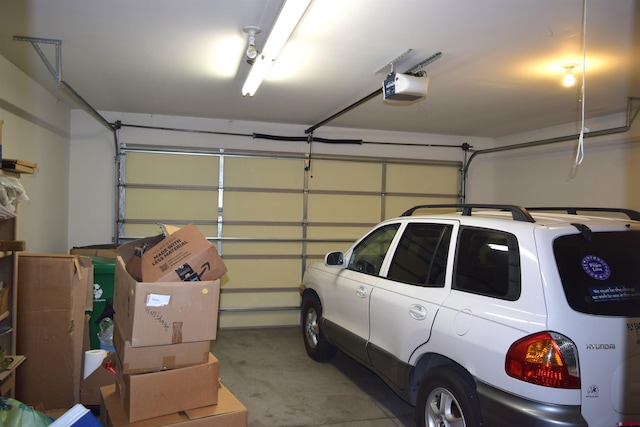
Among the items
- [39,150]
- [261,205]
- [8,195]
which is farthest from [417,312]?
[39,150]

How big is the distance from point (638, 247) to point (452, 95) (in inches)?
122

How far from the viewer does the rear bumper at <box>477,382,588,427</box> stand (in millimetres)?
2395

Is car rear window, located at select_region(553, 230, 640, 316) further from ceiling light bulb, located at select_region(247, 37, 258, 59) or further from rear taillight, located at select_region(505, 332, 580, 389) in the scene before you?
ceiling light bulb, located at select_region(247, 37, 258, 59)

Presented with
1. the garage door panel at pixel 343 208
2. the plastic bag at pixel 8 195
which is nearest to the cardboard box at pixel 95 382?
the plastic bag at pixel 8 195

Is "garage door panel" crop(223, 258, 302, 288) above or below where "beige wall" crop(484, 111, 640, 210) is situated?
below

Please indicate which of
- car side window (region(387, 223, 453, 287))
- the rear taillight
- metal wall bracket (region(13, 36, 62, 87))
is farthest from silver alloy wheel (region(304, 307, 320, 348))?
metal wall bracket (region(13, 36, 62, 87))

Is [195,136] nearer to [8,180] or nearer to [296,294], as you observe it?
[296,294]

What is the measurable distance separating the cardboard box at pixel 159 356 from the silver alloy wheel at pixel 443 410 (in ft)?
5.15

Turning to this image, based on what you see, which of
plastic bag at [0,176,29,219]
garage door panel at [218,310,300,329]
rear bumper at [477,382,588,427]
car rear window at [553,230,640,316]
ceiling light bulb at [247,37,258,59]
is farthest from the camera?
garage door panel at [218,310,300,329]

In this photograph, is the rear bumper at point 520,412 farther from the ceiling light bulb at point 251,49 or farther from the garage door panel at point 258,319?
the garage door panel at point 258,319

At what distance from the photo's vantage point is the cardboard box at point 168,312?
2.65 m

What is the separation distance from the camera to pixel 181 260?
2.82 m

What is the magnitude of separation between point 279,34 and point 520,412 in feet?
9.07

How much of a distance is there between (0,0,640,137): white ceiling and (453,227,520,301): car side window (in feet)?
5.00
